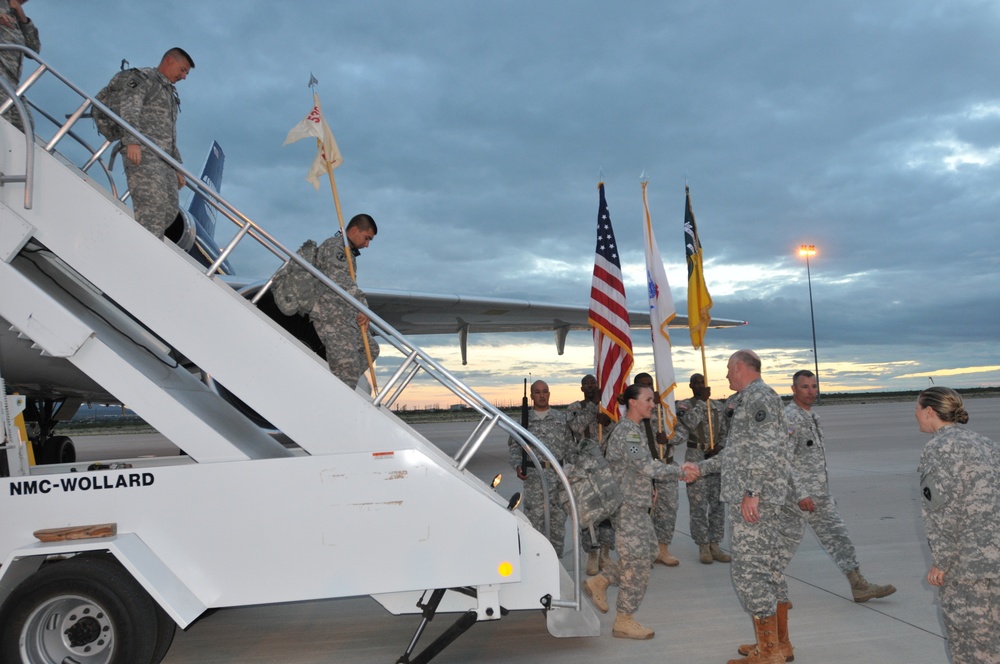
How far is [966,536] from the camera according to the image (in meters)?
3.71

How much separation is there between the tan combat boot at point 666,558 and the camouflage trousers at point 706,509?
30cm

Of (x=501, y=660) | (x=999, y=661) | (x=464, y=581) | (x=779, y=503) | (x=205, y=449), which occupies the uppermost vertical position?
(x=205, y=449)

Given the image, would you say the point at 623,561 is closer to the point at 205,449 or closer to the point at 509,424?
the point at 509,424

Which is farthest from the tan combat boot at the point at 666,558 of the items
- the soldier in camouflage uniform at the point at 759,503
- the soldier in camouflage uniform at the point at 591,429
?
the soldier in camouflage uniform at the point at 759,503

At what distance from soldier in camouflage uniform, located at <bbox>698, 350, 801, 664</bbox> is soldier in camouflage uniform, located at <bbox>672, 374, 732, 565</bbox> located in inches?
104

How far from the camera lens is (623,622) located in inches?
205

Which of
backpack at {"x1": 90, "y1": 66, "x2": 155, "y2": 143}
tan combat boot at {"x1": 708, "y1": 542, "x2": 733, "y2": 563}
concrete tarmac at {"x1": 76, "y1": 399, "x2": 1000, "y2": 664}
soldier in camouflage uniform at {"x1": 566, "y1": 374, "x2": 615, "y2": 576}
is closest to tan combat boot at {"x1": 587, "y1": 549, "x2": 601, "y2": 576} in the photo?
soldier in camouflage uniform at {"x1": 566, "y1": 374, "x2": 615, "y2": 576}

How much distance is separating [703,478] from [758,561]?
2.93 metres

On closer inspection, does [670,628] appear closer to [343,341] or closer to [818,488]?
[818,488]

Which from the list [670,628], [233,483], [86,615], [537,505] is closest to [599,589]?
[670,628]

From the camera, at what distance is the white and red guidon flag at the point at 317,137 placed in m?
5.90

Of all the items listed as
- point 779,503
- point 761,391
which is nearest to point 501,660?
point 779,503

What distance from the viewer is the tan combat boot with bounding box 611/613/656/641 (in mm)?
5160

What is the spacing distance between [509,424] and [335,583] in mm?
1365
